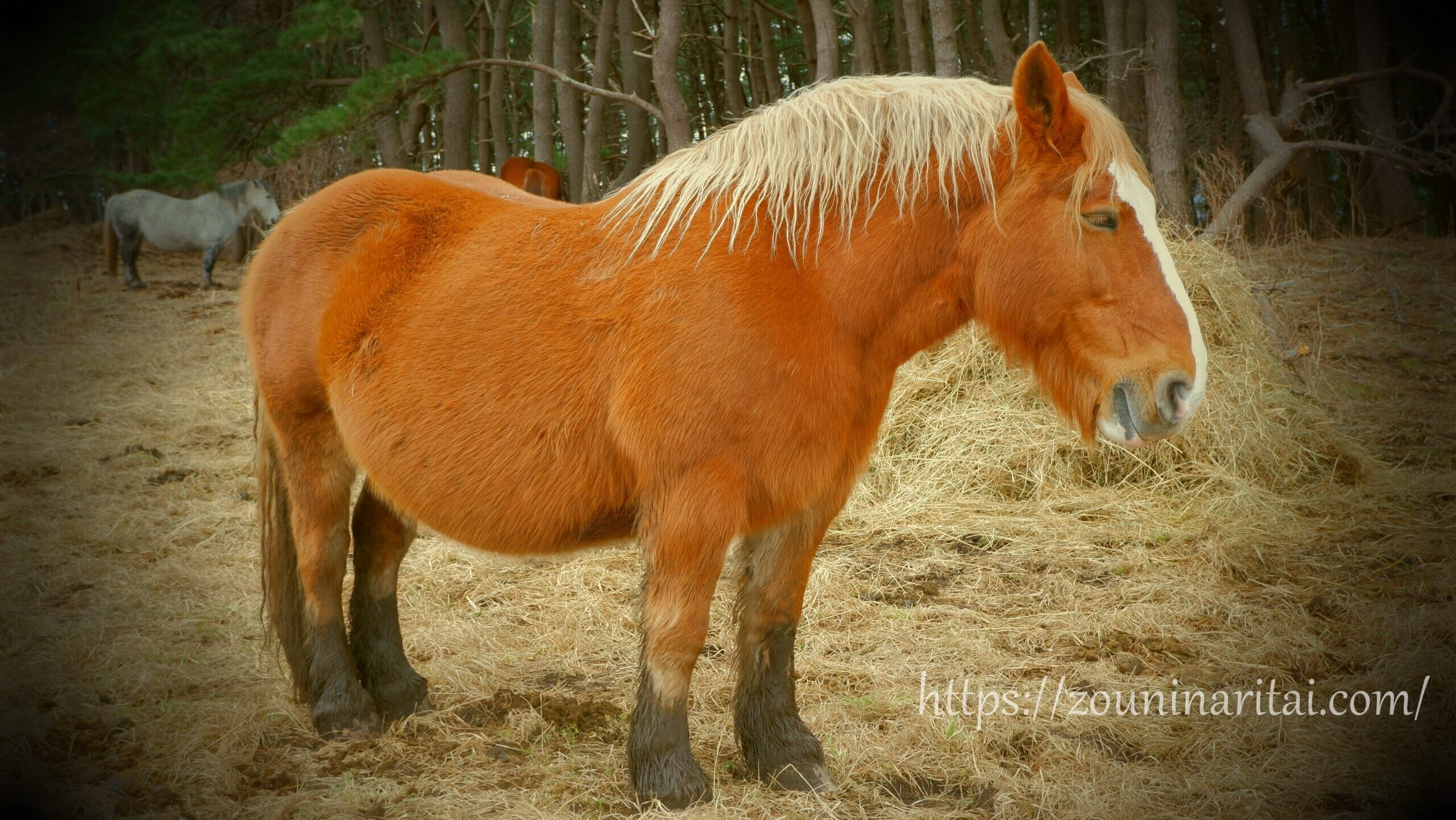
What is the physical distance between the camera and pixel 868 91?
250cm

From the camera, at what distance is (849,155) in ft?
8.00

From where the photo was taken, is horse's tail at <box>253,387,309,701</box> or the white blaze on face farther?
horse's tail at <box>253,387,309,701</box>

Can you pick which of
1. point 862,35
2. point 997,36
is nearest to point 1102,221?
point 862,35

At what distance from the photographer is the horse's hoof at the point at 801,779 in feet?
8.91

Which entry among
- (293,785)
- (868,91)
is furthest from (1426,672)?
(293,785)

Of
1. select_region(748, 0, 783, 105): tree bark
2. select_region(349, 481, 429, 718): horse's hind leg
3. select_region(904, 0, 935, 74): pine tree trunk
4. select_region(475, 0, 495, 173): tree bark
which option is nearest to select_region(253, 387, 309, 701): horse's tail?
select_region(349, 481, 429, 718): horse's hind leg

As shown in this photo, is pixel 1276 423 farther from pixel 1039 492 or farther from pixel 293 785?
pixel 293 785

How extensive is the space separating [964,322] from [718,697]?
1.60 m

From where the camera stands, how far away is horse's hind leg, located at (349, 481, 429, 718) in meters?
3.31

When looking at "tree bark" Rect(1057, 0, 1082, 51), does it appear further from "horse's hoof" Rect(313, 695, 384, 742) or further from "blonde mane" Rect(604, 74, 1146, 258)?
"horse's hoof" Rect(313, 695, 384, 742)

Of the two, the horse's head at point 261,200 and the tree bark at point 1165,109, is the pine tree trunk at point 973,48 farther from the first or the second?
the horse's head at point 261,200

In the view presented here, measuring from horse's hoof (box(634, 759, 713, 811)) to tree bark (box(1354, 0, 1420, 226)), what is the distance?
8746mm

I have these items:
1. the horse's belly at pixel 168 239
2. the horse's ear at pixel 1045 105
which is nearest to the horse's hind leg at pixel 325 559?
the horse's ear at pixel 1045 105

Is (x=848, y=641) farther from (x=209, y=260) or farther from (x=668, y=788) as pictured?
(x=209, y=260)
